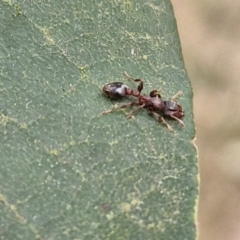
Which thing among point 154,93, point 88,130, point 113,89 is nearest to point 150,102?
point 154,93

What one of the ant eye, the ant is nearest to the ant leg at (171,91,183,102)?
the ant

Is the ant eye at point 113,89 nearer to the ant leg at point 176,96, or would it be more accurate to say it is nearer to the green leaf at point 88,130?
the green leaf at point 88,130

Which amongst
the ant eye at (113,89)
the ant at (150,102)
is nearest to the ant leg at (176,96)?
the ant at (150,102)

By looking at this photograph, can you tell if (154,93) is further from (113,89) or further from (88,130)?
(88,130)

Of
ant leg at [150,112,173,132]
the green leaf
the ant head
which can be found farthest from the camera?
the ant head

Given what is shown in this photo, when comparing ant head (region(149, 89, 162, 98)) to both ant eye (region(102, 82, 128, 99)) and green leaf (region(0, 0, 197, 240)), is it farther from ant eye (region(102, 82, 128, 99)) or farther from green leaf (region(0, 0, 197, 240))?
ant eye (region(102, 82, 128, 99))

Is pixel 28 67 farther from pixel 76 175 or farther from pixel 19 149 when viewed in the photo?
pixel 76 175
